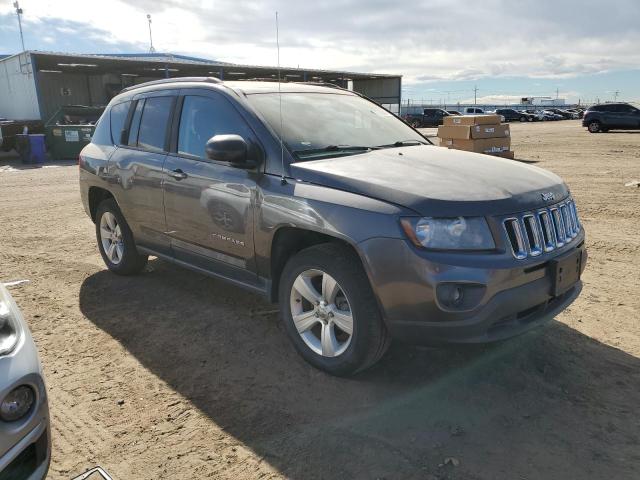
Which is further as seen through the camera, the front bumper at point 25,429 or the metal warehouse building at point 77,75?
the metal warehouse building at point 77,75

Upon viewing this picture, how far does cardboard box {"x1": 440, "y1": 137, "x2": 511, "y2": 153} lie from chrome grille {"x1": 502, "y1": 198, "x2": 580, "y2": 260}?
9.53 metres

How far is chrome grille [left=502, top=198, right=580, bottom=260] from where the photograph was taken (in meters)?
2.81

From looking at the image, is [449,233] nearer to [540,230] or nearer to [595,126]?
[540,230]

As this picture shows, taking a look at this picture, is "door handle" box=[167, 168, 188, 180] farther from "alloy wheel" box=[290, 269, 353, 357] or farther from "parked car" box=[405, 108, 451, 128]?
"parked car" box=[405, 108, 451, 128]

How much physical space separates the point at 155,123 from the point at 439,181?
8.86 feet

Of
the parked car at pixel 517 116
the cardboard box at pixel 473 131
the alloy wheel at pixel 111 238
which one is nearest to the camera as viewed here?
the alloy wheel at pixel 111 238

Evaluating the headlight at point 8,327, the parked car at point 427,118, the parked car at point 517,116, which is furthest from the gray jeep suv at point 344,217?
the parked car at point 517,116

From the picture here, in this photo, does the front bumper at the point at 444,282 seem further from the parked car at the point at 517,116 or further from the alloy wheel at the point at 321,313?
the parked car at the point at 517,116

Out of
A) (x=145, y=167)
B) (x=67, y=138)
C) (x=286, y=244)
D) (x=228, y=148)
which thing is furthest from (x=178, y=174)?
(x=67, y=138)

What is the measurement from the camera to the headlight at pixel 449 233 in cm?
271

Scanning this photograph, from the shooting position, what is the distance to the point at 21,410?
6.63 ft

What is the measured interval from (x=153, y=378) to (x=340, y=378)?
120 cm

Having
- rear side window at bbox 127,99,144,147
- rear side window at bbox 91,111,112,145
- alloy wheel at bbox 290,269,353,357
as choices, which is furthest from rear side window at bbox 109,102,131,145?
alloy wheel at bbox 290,269,353,357

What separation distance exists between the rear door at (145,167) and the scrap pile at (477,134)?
30.2 feet
